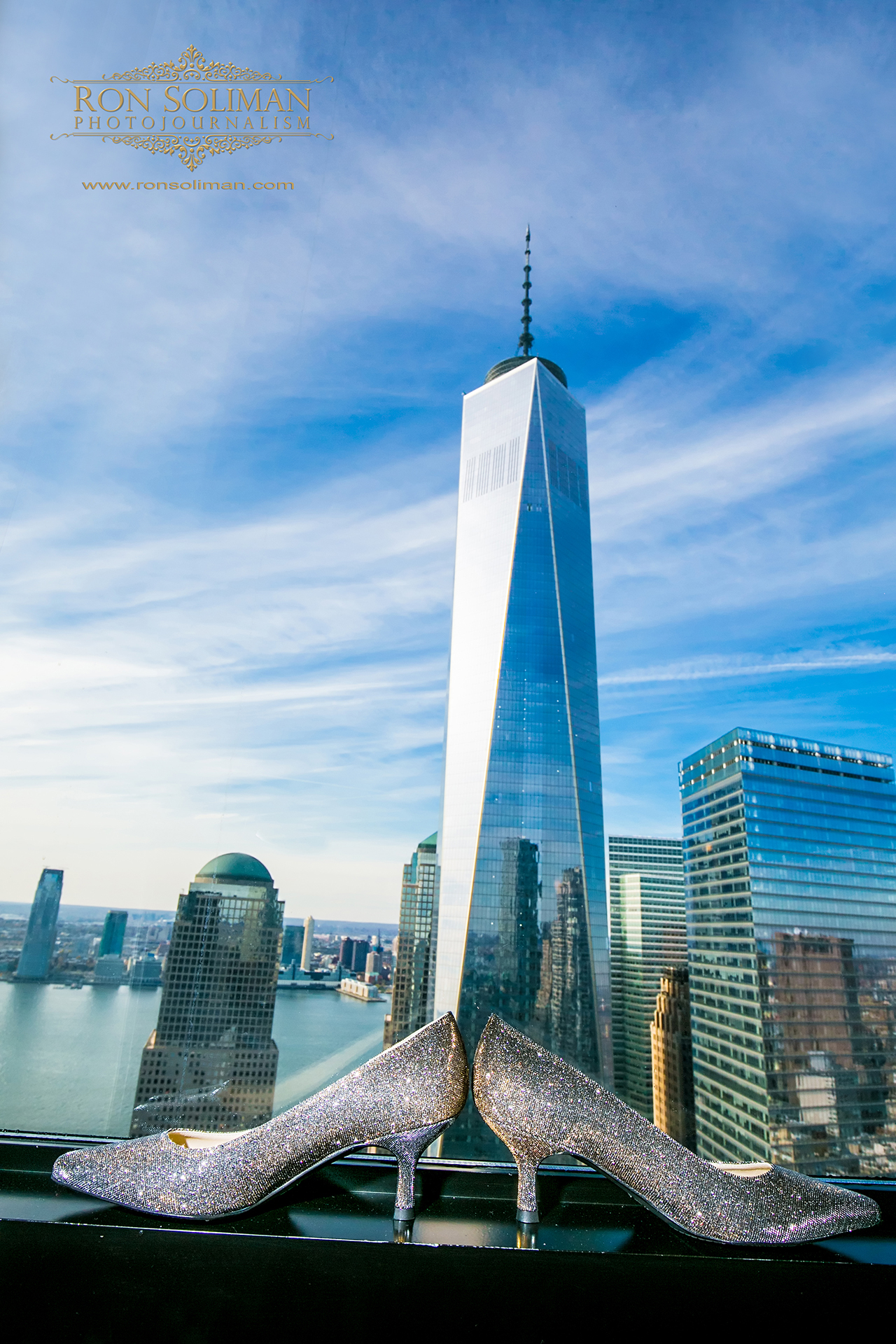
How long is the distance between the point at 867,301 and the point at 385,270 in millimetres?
2044

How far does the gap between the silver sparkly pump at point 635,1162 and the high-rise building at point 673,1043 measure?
569cm

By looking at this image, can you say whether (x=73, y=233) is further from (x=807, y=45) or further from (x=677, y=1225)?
(x=677, y=1225)

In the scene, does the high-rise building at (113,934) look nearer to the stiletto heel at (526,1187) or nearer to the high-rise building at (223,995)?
the high-rise building at (223,995)

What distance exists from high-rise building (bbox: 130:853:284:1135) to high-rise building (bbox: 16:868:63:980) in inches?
20.1

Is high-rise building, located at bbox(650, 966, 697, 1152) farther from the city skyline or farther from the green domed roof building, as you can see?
the green domed roof building

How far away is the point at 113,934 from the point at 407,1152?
1.49m

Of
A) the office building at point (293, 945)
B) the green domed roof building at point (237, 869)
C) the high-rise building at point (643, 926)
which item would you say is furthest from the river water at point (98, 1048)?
the high-rise building at point (643, 926)

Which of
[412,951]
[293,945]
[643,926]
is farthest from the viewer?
[643,926]

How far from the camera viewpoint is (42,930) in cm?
180

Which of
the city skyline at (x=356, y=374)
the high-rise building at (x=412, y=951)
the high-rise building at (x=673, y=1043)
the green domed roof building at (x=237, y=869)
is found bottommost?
the high-rise building at (x=673, y=1043)

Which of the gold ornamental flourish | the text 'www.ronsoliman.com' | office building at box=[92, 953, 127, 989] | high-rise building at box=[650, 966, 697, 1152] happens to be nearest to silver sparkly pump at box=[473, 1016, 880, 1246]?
office building at box=[92, 953, 127, 989]

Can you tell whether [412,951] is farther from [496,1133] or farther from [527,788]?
[527,788]

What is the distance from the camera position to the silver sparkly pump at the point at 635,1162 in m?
0.82

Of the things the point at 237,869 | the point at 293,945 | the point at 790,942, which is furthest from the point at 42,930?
the point at 790,942
